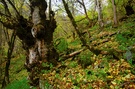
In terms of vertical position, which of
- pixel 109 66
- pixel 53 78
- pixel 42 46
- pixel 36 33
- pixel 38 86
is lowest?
pixel 38 86

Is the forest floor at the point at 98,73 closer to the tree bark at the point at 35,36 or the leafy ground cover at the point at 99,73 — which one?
the leafy ground cover at the point at 99,73

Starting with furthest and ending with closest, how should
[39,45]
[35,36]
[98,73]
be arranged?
[39,45] < [35,36] < [98,73]

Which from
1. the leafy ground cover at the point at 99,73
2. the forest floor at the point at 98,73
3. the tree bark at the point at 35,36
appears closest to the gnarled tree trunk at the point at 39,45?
the tree bark at the point at 35,36

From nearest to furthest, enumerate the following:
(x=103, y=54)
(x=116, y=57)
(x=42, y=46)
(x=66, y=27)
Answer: (x=116, y=57)
(x=103, y=54)
(x=42, y=46)
(x=66, y=27)

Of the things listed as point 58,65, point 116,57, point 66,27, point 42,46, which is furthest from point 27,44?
point 66,27

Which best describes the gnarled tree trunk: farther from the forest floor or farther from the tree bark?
the forest floor

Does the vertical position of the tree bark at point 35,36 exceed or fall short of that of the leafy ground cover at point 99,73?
it exceeds it

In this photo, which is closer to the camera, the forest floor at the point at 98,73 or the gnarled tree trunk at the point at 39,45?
the forest floor at the point at 98,73

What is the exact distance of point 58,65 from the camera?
309 inches

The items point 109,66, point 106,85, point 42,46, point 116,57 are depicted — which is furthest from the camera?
point 42,46

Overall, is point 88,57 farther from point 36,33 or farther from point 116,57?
point 36,33

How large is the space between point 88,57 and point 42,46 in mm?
2187

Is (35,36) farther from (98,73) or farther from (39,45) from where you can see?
(98,73)

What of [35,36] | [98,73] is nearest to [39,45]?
[35,36]
